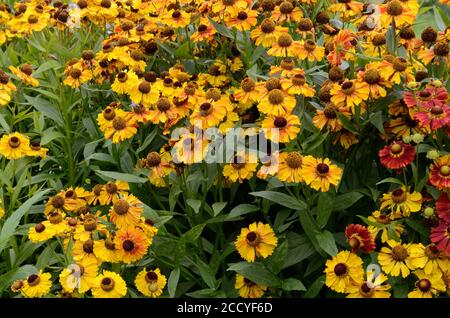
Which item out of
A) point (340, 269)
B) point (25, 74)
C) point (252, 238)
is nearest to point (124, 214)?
point (252, 238)

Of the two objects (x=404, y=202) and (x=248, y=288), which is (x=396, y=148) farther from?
(x=248, y=288)

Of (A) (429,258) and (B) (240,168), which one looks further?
(B) (240,168)

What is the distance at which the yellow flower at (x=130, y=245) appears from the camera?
1.78m

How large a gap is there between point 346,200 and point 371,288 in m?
0.29

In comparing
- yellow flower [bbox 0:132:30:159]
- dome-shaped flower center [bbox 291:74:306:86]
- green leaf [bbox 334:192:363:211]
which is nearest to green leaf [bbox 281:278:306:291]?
green leaf [bbox 334:192:363:211]

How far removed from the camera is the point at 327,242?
188 cm

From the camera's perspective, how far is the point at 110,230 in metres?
1.90

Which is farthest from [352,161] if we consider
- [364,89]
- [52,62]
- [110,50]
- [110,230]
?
[52,62]

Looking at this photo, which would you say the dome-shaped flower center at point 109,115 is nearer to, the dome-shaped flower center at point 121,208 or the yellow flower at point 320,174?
the dome-shaped flower center at point 121,208

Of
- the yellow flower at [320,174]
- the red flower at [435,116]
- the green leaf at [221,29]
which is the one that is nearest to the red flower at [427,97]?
the red flower at [435,116]

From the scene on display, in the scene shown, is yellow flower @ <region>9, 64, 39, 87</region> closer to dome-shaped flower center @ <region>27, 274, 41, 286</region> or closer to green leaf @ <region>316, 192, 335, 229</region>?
dome-shaped flower center @ <region>27, 274, 41, 286</region>

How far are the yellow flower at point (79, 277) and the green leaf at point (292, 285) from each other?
0.48 metres

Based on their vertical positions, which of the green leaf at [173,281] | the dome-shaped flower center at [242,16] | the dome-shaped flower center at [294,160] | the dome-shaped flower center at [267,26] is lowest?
the green leaf at [173,281]
